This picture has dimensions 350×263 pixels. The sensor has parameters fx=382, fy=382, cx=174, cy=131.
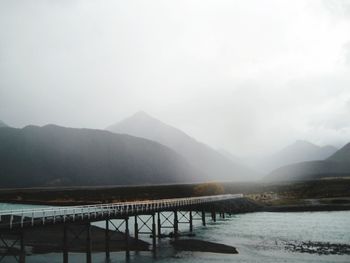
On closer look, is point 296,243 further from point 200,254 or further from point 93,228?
point 93,228

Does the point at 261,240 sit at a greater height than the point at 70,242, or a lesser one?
lesser

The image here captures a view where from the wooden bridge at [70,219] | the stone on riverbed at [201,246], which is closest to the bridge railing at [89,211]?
the wooden bridge at [70,219]

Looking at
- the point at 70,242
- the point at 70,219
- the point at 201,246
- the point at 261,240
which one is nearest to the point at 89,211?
the point at 70,219

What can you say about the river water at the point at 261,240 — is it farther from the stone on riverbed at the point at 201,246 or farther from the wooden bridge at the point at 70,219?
the wooden bridge at the point at 70,219

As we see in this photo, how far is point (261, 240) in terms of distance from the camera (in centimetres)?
6662

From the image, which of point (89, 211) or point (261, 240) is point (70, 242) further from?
point (261, 240)

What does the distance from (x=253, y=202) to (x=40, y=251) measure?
8721 cm

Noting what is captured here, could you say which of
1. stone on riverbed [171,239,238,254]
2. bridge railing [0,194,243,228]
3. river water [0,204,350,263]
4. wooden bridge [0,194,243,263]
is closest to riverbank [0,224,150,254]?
wooden bridge [0,194,243,263]

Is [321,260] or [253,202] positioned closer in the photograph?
[321,260]

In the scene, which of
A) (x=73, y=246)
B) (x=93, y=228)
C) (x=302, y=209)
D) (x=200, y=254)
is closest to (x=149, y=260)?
(x=200, y=254)

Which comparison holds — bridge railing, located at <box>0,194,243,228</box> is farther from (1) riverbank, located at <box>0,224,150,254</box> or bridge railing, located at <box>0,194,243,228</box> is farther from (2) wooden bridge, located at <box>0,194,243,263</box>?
(1) riverbank, located at <box>0,224,150,254</box>

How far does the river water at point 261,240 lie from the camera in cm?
5139

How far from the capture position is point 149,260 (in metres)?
50.9

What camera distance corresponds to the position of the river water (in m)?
51.4
